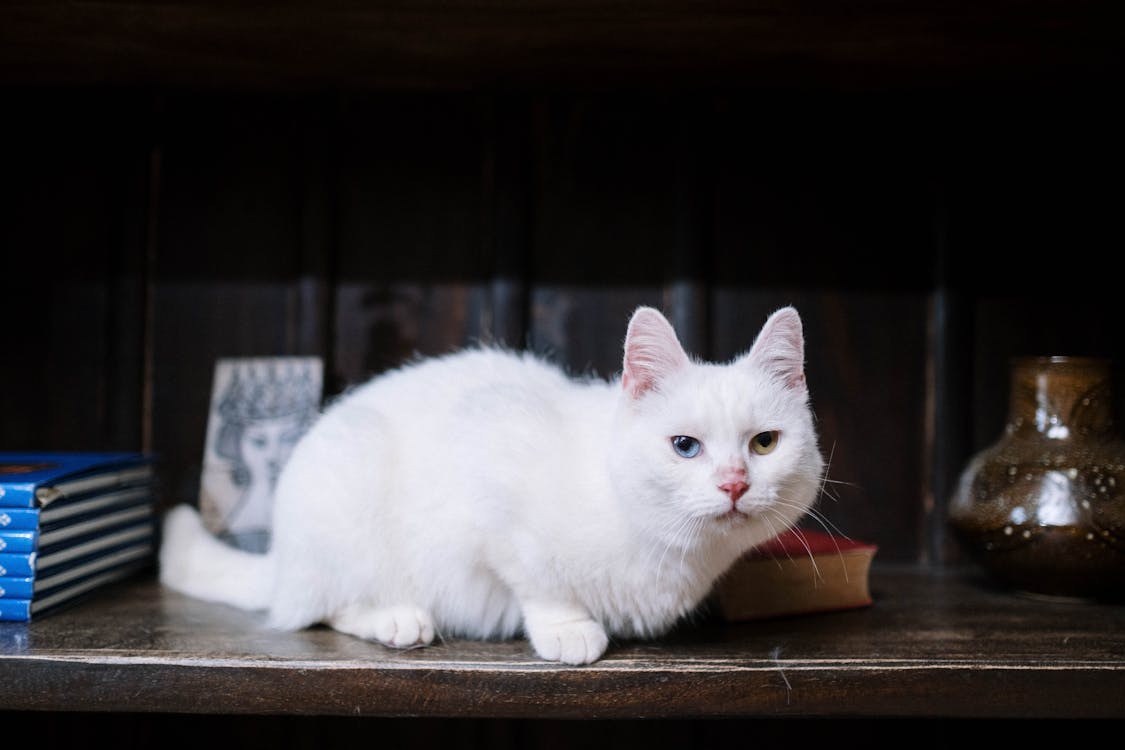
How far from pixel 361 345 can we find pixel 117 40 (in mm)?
529

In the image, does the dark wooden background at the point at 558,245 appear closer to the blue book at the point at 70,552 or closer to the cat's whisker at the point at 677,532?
the blue book at the point at 70,552

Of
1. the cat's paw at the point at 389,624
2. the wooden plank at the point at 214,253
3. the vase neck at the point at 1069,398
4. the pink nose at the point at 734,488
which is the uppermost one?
the wooden plank at the point at 214,253

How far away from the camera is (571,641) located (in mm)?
903

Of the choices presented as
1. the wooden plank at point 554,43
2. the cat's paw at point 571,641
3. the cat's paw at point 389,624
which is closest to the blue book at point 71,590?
the cat's paw at point 389,624

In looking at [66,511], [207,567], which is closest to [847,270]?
[207,567]

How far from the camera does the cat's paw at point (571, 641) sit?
89 cm

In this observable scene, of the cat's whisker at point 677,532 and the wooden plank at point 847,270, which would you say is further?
the wooden plank at point 847,270

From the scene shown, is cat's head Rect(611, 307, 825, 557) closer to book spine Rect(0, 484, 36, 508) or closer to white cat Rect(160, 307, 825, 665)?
white cat Rect(160, 307, 825, 665)

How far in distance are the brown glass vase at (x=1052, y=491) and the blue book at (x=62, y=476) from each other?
3.76 ft

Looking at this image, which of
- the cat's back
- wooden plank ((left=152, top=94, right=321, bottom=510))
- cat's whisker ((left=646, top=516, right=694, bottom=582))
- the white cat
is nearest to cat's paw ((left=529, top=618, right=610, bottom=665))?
the white cat

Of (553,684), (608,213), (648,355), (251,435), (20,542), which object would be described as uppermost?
(608,213)

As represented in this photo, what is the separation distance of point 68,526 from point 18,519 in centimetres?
7

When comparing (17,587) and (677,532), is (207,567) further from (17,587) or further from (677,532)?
(677,532)

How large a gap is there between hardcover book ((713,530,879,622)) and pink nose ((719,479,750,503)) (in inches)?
9.9
